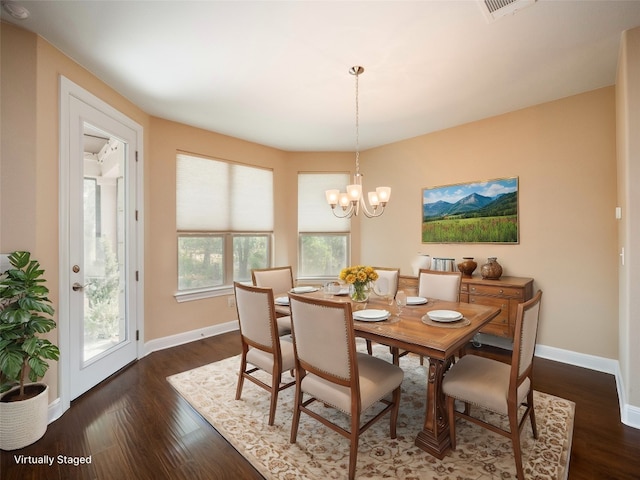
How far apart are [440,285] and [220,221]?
9.96 ft

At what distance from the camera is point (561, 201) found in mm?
3277

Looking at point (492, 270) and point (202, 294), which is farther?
Answer: point (202, 294)

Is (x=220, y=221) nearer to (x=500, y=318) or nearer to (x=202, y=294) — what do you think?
(x=202, y=294)

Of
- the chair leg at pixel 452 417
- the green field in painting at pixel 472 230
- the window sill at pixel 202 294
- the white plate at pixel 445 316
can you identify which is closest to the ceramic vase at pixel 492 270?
the green field in painting at pixel 472 230

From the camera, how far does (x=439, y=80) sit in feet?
9.25

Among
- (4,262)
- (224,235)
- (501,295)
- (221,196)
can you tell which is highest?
(221,196)

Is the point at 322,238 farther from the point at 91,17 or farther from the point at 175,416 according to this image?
the point at 91,17

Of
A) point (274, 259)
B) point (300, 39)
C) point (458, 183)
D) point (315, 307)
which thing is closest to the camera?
point (315, 307)

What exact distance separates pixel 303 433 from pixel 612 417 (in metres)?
2.27

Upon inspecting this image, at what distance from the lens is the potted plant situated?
1.86 m

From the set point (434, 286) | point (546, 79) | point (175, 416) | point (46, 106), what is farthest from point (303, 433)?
point (546, 79)

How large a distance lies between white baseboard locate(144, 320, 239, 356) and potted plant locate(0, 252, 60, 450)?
1541mm

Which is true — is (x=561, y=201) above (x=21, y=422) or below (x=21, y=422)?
above

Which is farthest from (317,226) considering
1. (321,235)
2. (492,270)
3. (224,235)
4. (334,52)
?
(334,52)
